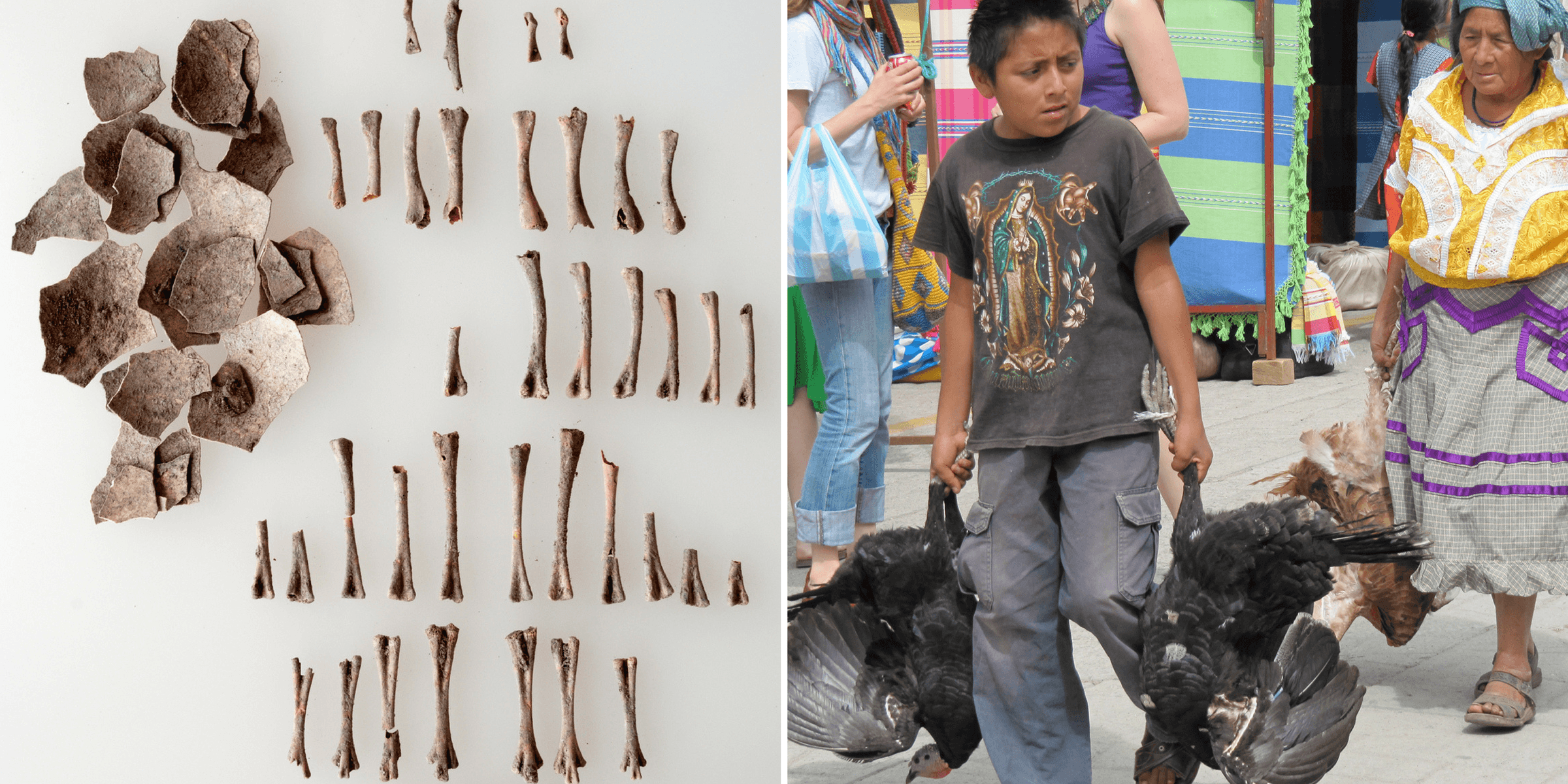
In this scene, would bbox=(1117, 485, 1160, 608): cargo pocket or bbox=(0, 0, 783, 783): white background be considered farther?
bbox=(1117, 485, 1160, 608): cargo pocket

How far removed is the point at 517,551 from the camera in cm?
235

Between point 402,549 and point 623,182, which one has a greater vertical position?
point 623,182

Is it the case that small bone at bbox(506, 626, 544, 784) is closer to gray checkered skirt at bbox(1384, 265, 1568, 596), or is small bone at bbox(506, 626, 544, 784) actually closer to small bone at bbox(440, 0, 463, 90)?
small bone at bbox(440, 0, 463, 90)

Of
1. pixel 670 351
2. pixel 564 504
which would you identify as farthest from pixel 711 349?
pixel 564 504

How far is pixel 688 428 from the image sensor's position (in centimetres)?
238

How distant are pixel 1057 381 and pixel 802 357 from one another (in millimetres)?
1701

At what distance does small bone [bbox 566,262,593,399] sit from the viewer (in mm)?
2305

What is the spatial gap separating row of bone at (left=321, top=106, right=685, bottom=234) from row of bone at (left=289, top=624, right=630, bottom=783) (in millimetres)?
667

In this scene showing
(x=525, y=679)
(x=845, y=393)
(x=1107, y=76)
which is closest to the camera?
(x=525, y=679)

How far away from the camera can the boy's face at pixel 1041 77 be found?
2414mm

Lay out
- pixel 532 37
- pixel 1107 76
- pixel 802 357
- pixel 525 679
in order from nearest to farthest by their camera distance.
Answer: pixel 532 37
pixel 525 679
pixel 1107 76
pixel 802 357

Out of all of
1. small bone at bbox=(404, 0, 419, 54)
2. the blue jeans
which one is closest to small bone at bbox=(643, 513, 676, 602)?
small bone at bbox=(404, 0, 419, 54)

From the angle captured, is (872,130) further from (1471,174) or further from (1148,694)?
(1148,694)

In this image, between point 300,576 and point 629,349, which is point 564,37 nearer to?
point 629,349
